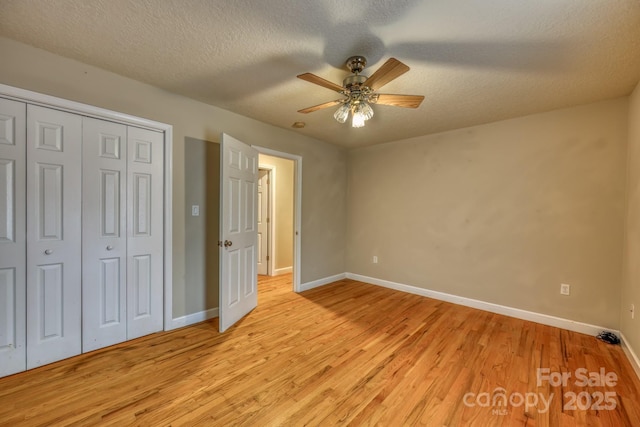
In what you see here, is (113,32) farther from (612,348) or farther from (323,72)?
(612,348)

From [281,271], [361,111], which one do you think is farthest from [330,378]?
[281,271]

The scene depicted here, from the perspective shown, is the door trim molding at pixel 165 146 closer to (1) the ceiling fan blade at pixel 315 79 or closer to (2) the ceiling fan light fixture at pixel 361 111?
(1) the ceiling fan blade at pixel 315 79

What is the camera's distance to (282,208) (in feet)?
16.4

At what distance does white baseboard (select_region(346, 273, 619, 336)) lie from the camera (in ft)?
8.84

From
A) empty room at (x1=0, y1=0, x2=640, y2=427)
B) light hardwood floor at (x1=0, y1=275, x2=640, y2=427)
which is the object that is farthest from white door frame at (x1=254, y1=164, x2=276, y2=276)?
light hardwood floor at (x1=0, y1=275, x2=640, y2=427)

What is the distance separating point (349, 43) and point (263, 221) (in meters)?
3.73

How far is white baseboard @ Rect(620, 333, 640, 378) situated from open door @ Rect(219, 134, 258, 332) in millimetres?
3459

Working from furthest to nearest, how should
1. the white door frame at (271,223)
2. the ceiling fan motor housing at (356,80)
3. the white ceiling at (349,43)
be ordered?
the white door frame at (271,223) < the ceiling fan motor housing at (356,80) < the white ceiling at (349,43)

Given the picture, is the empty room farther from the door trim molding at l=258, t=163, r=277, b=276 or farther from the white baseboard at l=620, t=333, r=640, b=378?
the door trim molding at l=258, t=163, r=277, b=276

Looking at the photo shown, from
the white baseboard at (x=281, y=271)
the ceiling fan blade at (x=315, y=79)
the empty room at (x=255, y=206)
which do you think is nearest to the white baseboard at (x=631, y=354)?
the empty room at (x=255, y=206)

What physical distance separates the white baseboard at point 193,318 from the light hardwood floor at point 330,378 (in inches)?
3.4

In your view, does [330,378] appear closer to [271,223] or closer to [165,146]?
[165,146]

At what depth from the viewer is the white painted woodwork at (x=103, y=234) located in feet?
7.16

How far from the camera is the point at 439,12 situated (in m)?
1.49
